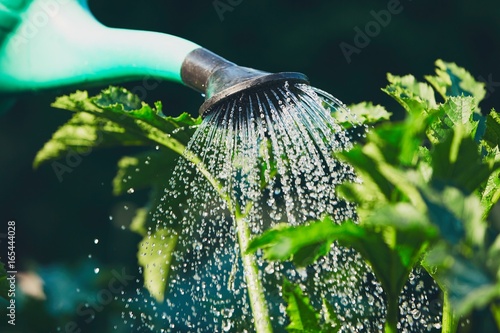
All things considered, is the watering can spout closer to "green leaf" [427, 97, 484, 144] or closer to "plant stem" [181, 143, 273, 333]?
"plant stem" [181, 143, 273, 333]

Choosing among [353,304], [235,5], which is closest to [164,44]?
[353,304]

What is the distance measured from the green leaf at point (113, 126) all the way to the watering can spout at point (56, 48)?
0.18 feet

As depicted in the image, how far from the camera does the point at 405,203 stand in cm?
84

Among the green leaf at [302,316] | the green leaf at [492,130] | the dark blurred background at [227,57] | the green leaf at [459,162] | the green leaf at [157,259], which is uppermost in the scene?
the dark blurred background at [227,57]

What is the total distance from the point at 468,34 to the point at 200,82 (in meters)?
1.77

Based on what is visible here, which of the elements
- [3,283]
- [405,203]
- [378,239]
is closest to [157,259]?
[3,283]

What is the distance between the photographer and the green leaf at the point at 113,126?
1.57 m

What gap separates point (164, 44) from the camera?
1.42 m

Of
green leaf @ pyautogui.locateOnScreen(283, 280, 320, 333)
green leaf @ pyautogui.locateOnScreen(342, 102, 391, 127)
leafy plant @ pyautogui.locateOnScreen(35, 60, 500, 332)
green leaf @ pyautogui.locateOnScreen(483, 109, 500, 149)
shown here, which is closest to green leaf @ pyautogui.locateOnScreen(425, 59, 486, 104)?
leafy plant @ pyautogui.locateOnScreen(35, 60, 500, 332)

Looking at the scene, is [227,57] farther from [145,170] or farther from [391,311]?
[391,311]

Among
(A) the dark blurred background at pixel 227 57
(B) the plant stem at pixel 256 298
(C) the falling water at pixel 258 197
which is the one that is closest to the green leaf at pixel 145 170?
(C) the falling water at pixel 258 197

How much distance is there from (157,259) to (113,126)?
299mm

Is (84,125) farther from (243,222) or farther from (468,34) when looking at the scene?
(468,34)

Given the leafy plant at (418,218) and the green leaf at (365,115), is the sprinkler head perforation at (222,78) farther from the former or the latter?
the green leaf at (365,115)
